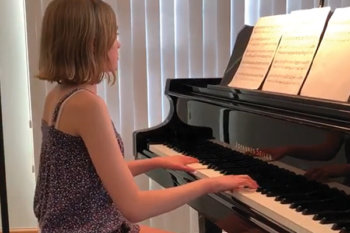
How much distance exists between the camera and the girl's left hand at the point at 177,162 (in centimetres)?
173

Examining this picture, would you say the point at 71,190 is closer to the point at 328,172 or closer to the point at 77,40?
the point at 77,40

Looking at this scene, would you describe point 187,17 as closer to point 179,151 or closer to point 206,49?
point 206,49

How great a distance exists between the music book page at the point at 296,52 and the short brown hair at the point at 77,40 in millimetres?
697

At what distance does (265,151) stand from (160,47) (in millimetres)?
1595

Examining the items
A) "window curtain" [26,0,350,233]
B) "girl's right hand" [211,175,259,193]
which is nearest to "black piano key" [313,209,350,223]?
"girl's right hand" [211,175,259,193]

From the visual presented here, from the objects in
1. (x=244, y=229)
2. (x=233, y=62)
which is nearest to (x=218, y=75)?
(x=233, y=62)

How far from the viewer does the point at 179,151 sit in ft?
6.52

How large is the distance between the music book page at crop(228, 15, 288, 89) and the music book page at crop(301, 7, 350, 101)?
0.92ft

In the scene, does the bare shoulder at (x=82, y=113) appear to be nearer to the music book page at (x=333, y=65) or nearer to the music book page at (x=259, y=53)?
the music book page at (x=333, y=65)

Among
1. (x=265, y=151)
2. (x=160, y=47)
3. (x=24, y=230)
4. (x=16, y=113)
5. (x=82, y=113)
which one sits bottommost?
(x=24, y=230)

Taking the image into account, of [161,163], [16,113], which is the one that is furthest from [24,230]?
[161,163]

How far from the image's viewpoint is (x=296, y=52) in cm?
181

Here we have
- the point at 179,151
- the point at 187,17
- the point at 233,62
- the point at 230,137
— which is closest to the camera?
the point at 230,137

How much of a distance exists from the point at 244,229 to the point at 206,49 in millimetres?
1827
